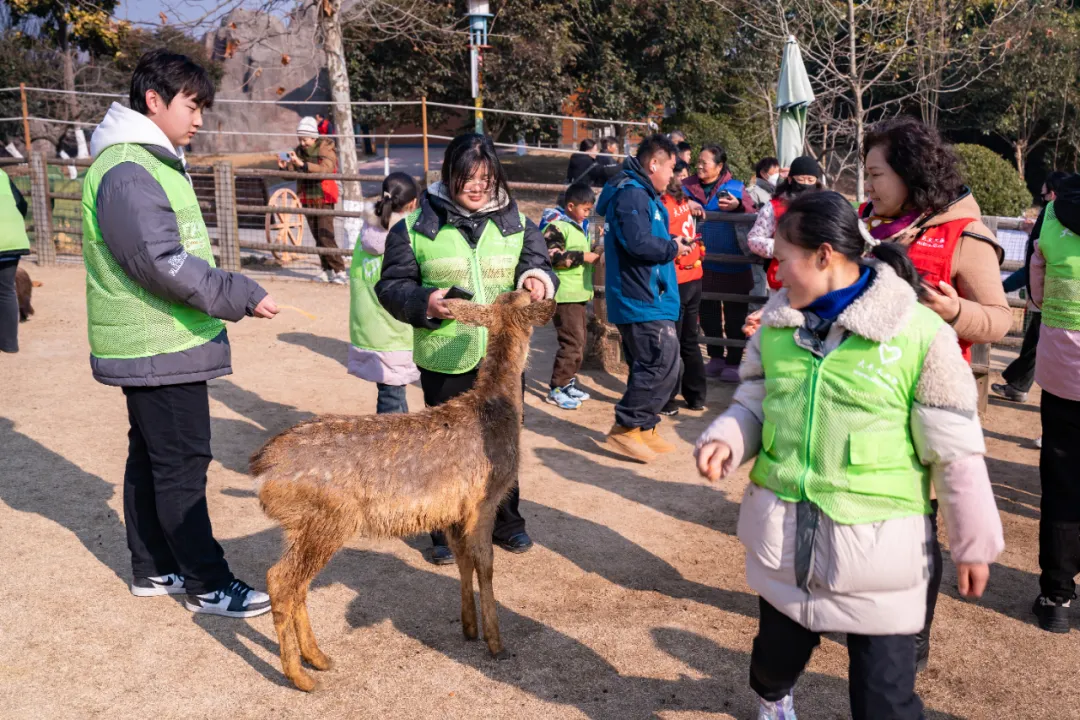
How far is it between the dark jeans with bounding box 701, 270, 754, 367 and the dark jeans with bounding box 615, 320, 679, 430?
2.22m

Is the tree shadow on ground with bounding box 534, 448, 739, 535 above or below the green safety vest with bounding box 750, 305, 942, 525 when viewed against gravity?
below

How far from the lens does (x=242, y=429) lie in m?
7.16

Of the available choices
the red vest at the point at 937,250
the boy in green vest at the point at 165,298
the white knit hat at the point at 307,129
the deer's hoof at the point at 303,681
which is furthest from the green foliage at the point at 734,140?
the deer's hoof at the point at 303,681

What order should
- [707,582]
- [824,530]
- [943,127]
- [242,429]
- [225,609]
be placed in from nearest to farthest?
[824,530] < [225,609] < [707,582] < [242,429] < [943,127]

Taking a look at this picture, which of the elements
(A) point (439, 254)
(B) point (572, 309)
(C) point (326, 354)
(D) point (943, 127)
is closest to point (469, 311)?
(A) point (439, 254)

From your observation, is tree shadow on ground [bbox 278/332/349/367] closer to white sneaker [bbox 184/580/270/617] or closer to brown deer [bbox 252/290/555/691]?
white sneaker [bbox 184/580/270/617]

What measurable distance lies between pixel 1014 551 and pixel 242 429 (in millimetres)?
5145

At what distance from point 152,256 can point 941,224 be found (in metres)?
3.08

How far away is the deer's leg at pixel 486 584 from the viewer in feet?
13.2

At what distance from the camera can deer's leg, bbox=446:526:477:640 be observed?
413cm

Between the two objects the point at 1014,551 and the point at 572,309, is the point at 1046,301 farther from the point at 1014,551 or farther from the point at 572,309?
the point at 572,309

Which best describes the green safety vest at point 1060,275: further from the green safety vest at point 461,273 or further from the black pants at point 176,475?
the black pants at point 176,475

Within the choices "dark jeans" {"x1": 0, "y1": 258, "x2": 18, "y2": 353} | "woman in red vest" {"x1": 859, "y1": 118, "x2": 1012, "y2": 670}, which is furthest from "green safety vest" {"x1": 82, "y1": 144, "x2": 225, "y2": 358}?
"dark jeans" {"x1": 0, "y1": 258, "x2": 18, "y2": 353}

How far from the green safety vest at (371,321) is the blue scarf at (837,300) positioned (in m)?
3.67
